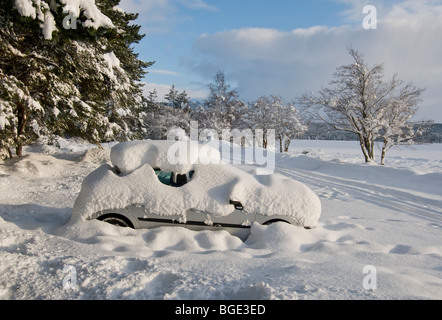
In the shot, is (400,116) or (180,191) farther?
(400,116)

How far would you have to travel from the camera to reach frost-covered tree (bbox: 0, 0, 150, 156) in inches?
195

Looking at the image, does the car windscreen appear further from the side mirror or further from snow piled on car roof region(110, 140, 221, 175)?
the side mirror

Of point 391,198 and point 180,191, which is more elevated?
point 180,191

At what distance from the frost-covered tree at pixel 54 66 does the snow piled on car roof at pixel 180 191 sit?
2413 mm

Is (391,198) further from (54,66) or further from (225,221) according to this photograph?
(54,66)

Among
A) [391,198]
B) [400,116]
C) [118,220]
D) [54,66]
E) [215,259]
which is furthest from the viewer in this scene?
[400,116]

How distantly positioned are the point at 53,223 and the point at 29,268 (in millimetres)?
2414

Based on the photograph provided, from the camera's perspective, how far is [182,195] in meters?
4.77

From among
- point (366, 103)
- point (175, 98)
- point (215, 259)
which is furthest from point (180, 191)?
point (175, 98)

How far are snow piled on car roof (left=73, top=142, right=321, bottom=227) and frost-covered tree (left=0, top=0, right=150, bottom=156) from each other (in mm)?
2413

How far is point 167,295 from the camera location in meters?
2.64

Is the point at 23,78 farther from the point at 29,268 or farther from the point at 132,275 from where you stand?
the point at 132,275

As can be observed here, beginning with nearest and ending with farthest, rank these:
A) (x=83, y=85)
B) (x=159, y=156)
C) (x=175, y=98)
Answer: (x=159, y=156), (x=83, y=85), (x=175, y=98)

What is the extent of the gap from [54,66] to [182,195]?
806 cm
